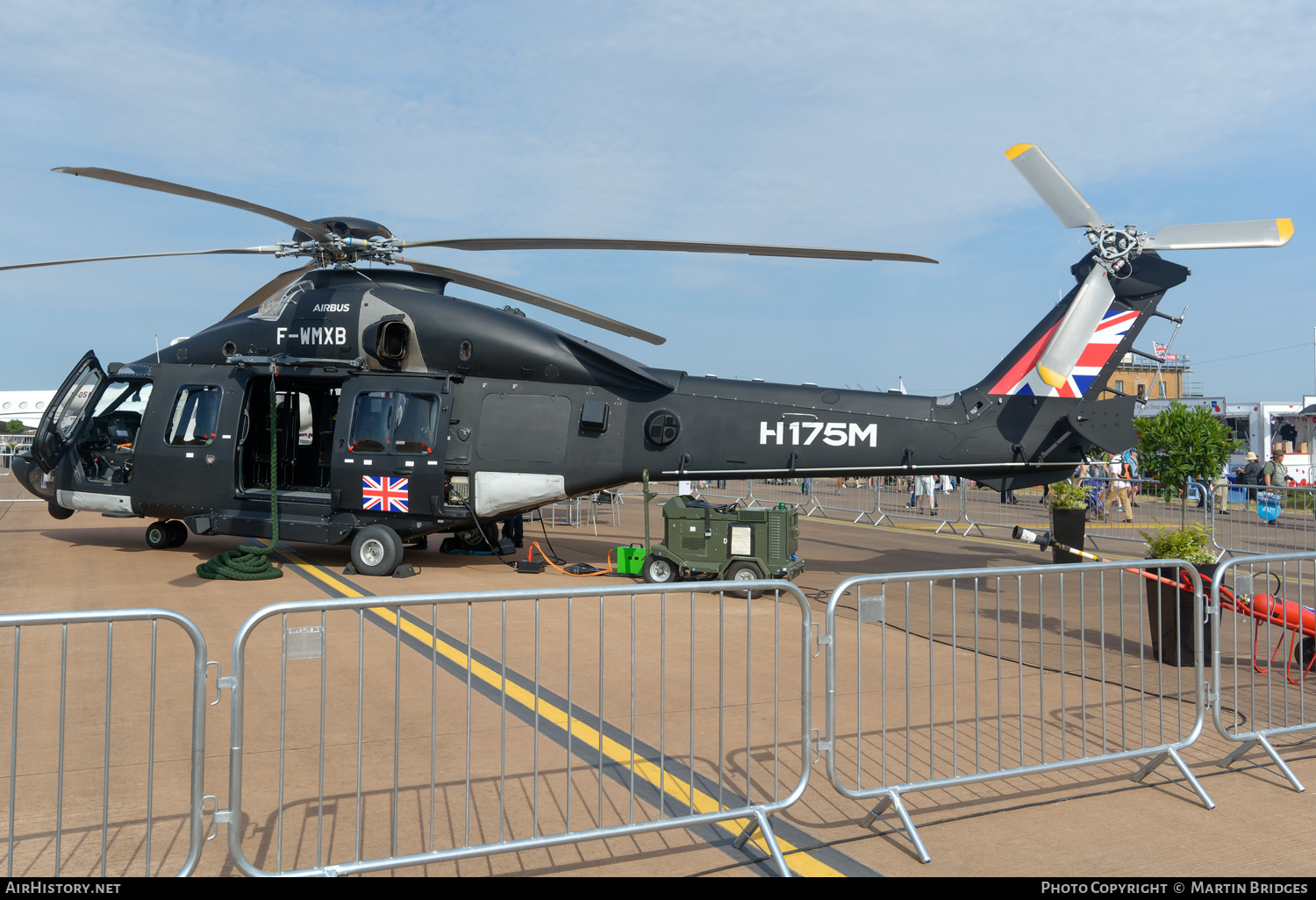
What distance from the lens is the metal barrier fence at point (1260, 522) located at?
1386 centimetres

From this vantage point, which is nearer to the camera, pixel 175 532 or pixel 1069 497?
pixel 1069 497

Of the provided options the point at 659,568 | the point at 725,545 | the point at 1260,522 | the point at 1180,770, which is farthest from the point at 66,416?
the point at 1260,522

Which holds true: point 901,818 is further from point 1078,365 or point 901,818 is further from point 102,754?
point 1078,365

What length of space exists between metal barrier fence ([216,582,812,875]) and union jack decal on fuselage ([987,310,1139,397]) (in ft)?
Answer: 16.3

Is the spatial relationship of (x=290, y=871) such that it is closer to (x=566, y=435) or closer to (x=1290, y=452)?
(x=566, y=435)

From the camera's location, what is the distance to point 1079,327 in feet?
32.6

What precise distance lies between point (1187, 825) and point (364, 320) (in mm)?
10426

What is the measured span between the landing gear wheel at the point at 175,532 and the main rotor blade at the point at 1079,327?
41.6 feet

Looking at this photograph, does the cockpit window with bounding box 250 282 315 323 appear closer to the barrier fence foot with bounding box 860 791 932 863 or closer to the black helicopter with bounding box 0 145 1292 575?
the black helicopter with bounding box 0 145 1292 575

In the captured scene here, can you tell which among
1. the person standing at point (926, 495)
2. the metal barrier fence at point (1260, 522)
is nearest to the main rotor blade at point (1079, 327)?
the metal barrier fence at point (1260, 522)

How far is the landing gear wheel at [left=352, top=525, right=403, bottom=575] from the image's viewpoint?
11.2 metres

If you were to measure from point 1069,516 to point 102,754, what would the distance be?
10.5 m

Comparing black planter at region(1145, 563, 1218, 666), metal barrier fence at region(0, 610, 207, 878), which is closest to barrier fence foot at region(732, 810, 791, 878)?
→ metal barrier fence at region(0, 610, 207, 878)

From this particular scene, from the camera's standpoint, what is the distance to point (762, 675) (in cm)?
658
